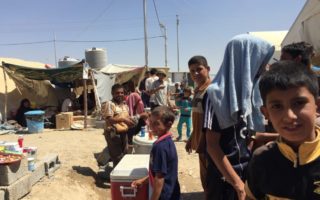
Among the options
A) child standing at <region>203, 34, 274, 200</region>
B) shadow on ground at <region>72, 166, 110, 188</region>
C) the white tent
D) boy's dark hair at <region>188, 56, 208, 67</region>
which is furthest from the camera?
the white tent

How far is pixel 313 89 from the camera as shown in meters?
1.29

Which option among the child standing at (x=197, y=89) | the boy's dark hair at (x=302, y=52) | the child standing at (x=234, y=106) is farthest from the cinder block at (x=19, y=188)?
the boy's dark hair at (x=302, y=52)

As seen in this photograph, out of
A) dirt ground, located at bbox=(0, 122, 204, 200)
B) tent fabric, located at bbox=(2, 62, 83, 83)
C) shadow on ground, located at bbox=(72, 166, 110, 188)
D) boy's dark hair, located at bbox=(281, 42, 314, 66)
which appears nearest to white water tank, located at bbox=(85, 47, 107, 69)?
tent fabric, located at bbox=(2, 62, 83, 83)

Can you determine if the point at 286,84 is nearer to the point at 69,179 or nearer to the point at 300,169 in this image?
the point at 300,169

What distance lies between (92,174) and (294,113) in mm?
5448

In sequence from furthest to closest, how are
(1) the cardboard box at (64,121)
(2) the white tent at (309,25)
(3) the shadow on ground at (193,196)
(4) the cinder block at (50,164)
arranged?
(1) the cardboard box at (64,121) → (2) the white tent at (309,25) → (4) the cinder block at (50,164) → (3) the shadow on ground at (193,196)

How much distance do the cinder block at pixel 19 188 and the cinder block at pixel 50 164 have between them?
2.22 feet

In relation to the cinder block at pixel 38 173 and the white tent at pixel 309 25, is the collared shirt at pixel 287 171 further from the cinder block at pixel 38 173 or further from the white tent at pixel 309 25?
the white tent at pixel 309 25

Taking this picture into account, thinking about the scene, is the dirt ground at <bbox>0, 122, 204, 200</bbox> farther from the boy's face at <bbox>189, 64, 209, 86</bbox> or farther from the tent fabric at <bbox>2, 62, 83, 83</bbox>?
the tent fabric at <bbox>2, 62, 83, 83</bbox>

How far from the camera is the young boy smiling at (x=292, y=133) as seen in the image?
4.06 feet

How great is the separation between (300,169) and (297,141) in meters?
0.10

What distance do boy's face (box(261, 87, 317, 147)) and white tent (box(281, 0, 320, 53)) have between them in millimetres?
7929

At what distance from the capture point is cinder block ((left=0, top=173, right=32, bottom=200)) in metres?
4.36

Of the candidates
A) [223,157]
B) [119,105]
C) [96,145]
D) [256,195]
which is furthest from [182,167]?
[256,195]
